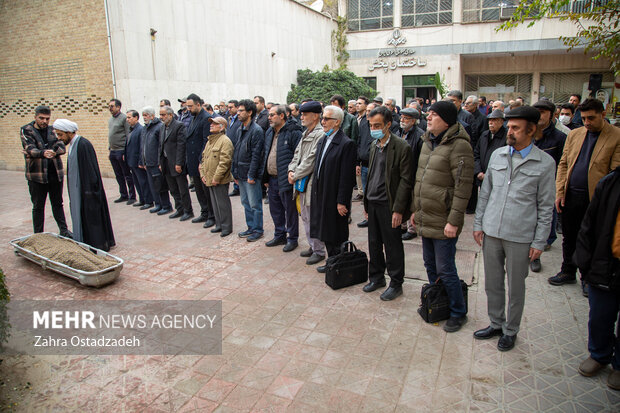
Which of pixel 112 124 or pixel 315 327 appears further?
pixel 112 124

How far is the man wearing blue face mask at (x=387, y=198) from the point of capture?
14.1 feet

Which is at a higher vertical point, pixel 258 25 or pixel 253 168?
pixel 258 25

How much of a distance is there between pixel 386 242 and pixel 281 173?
2.10 m

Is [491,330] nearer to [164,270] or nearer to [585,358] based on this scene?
[585,358]

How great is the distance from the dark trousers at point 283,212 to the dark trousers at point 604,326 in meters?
3.86

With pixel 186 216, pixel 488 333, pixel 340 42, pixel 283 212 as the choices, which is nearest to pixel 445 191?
pixel 488 333

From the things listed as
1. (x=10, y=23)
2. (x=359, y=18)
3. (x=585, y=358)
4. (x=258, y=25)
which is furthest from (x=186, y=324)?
(x=359, y=18)

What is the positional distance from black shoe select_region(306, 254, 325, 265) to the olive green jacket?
2021mm

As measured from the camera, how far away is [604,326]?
3.30 meters

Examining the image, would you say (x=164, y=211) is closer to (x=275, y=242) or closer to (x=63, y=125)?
(x=63, y=125)

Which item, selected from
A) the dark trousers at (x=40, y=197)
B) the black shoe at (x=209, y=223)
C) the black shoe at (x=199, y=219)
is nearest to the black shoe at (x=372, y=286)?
the black shoe at (x=209, y=223)

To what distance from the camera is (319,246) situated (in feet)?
19.2

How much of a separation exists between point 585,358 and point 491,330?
28.4 inches

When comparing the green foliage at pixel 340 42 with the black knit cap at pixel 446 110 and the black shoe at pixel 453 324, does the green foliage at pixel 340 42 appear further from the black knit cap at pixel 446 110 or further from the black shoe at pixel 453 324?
the black shoe at pixel 453 324
